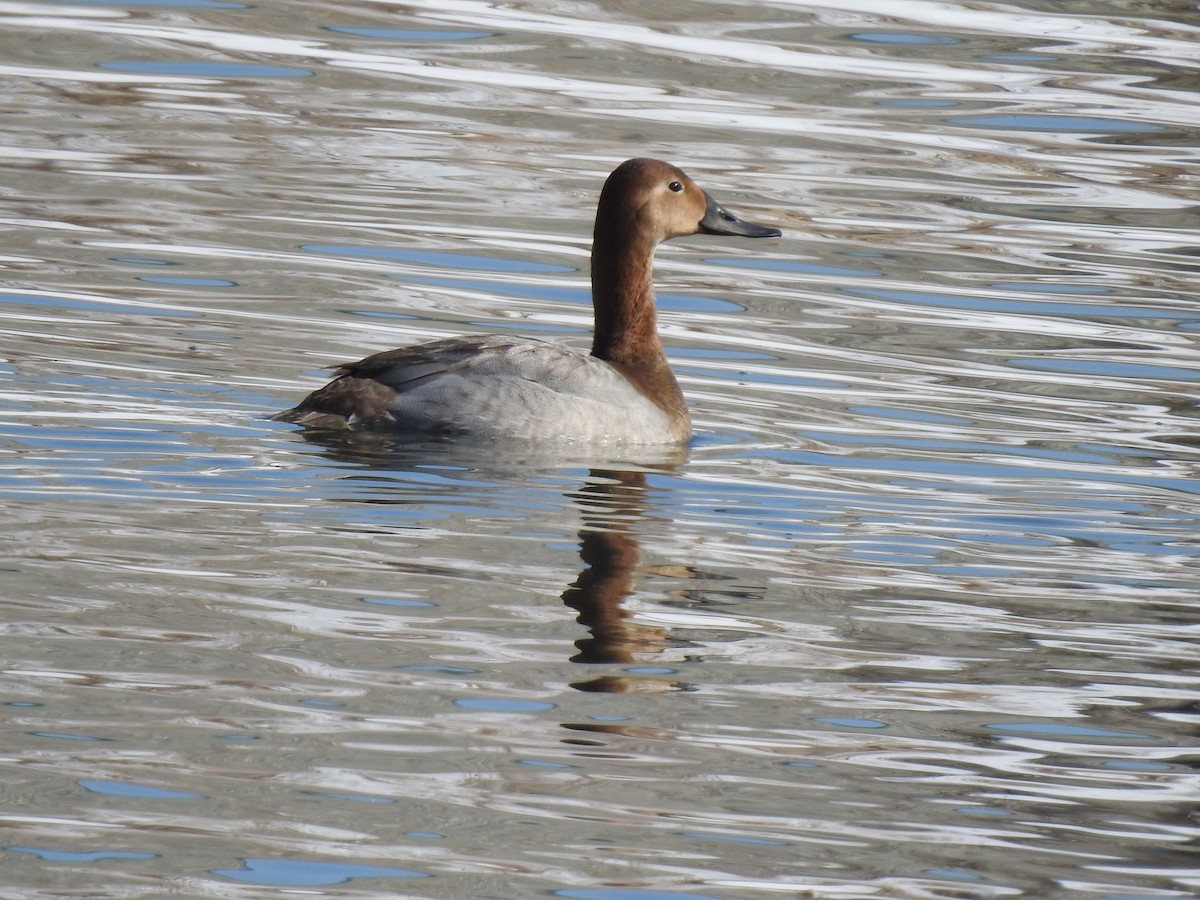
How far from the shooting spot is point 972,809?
5000 millimetres

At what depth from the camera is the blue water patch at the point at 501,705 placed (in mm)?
5418

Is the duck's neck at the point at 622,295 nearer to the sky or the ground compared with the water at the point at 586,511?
nearer to the sky

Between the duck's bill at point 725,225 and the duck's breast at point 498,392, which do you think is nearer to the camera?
the duck's breast at point 498,392

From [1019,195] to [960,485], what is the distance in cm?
734

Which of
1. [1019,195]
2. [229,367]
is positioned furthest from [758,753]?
[1019,195]

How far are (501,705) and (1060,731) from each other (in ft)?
4.84

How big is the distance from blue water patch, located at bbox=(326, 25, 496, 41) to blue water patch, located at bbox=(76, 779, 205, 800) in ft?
47.7

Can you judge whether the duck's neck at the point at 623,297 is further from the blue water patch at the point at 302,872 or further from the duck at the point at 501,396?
the blue water patch at the point at 302,872

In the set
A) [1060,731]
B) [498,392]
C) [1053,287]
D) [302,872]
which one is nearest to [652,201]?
[498,392]

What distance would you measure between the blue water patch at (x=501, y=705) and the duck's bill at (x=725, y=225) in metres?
4.91

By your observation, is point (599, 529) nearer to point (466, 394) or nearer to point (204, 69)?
point (466, 394)

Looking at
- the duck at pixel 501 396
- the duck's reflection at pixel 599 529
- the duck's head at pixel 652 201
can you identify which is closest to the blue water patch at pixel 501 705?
the duck's reflection at pixel 599 529

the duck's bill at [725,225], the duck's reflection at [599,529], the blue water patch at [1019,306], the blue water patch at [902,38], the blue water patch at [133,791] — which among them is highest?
the blue water patch at [902,38]

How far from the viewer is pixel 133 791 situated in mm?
4734
